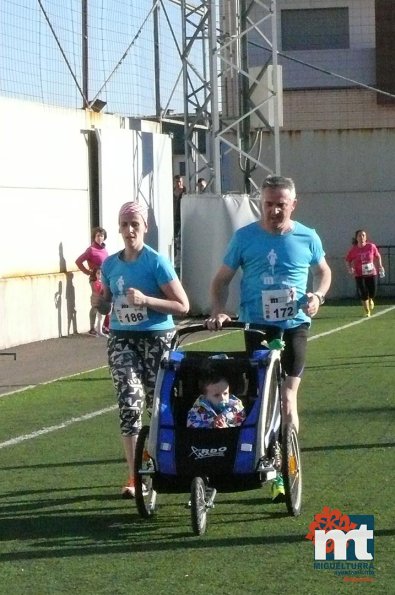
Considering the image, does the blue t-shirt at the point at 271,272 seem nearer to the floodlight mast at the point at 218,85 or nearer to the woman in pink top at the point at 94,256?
the woman in pink top at the point at 94,256

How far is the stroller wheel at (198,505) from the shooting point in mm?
7070

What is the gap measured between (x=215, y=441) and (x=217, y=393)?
29 cm

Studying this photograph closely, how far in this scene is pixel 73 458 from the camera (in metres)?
9.81


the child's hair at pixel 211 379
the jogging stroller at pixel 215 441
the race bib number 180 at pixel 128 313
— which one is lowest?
the jogging stroller at pixel 215 441

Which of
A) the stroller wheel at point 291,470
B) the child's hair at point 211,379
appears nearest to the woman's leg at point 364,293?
the stroller wheel at point 291,470

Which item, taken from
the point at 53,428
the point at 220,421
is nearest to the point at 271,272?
the point at 220,421

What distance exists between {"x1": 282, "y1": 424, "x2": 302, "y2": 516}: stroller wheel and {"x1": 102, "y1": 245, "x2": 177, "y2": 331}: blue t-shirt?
1152 mm

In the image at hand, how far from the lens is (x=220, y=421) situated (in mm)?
7430

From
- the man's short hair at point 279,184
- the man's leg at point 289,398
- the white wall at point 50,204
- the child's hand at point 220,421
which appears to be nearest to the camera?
the child's hand at point 220,421

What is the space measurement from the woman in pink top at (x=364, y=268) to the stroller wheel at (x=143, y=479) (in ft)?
61.4

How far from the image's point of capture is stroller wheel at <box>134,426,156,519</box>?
750 centimetres

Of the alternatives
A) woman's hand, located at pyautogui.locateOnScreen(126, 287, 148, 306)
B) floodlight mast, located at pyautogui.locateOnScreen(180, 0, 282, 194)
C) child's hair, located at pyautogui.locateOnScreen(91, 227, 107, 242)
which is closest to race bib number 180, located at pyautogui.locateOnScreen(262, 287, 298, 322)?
woman's hand, located at pyautogui.locateOnScreen(126, 287, 148, 306)

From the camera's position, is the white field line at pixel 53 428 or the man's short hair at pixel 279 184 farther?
the white field line at pixel 53 428

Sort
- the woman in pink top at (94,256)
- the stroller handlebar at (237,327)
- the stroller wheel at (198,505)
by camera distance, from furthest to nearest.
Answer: the woman in pink top at (94,256)
the stroller handlebar at (237,327)
the stroller wheel at (198,505)
